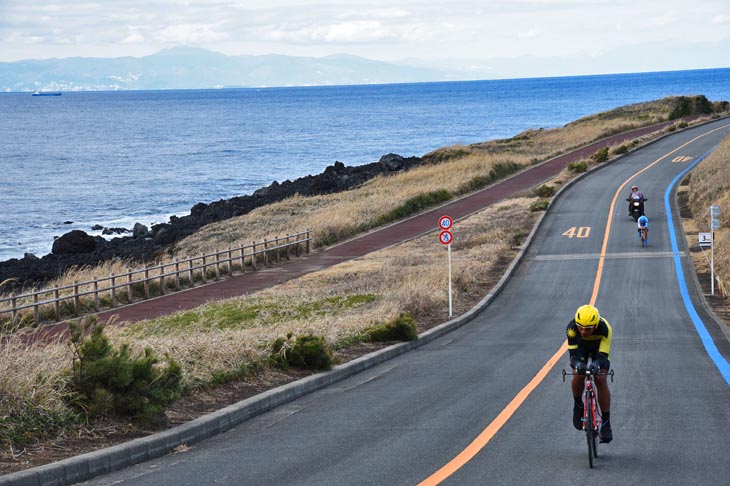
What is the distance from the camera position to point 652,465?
27.1 ft

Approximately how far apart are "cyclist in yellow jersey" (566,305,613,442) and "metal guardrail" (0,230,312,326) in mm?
16228

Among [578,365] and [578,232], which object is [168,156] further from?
[578,365]

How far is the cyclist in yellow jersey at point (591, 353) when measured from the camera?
28.3 feet

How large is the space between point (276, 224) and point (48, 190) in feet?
133

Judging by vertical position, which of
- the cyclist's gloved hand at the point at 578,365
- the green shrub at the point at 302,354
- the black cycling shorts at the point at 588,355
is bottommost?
the green shrub at the point at 302,354

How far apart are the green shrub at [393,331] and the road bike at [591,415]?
7780 millimetres

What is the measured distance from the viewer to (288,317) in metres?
20.1

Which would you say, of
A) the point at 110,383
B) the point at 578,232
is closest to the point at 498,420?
the point at 110,383

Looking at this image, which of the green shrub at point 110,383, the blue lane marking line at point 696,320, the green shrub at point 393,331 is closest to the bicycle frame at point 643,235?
the blue lane marking line at point 696,320

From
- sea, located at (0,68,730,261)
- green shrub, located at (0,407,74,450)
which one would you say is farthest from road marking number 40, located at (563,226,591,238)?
green shrub, located at (0,407,74,450)

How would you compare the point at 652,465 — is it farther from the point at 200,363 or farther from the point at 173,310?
the point at 173,310

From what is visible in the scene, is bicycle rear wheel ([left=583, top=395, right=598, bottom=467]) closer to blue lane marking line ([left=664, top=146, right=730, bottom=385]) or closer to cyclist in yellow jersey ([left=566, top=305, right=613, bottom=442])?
cyclist in yellow jersey ([left=566, top=305, right=613, bottom=442])

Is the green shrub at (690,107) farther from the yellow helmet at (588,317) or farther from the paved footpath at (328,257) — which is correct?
the yellow helmet at (588,317)

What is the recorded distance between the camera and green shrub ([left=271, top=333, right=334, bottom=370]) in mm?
12852
